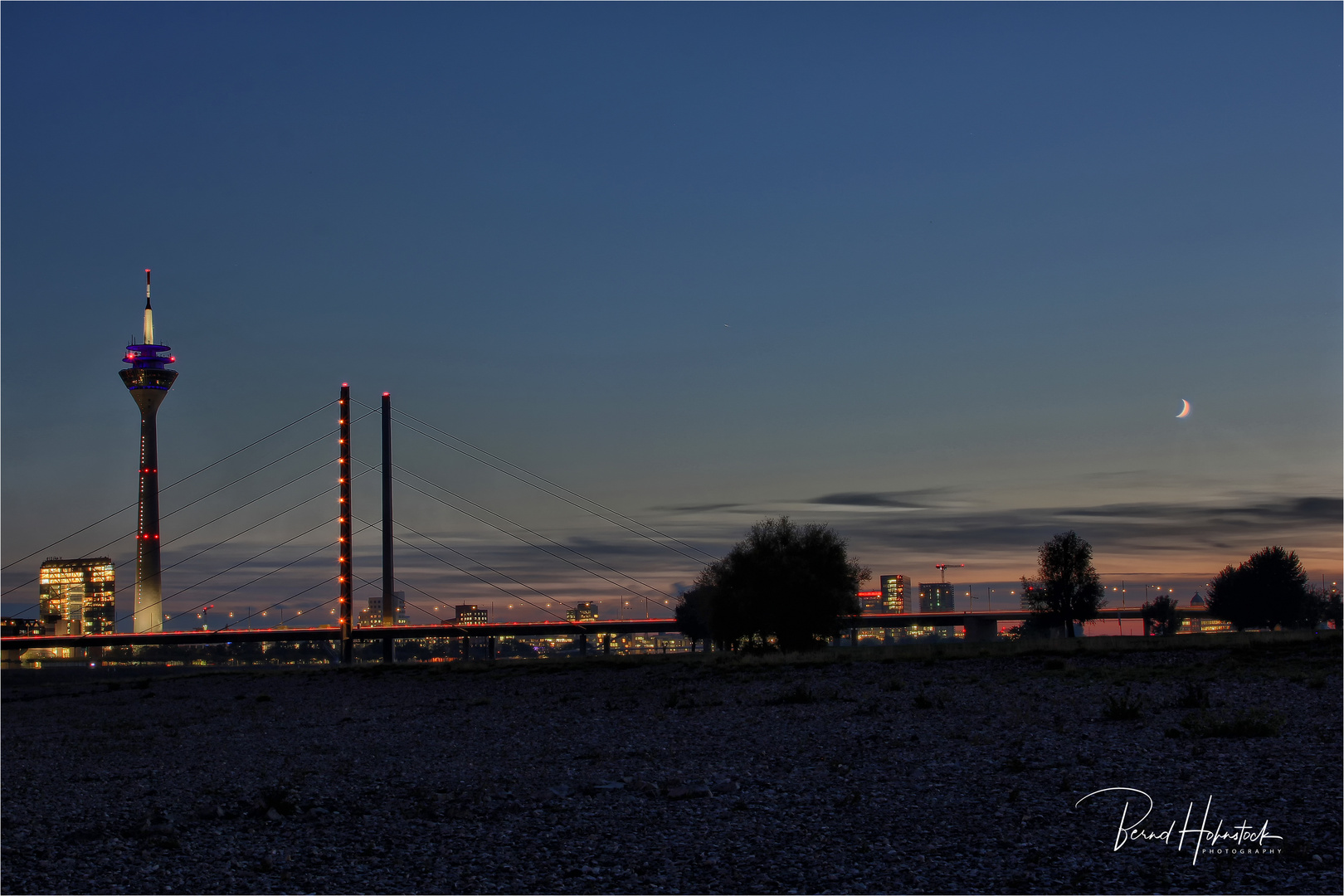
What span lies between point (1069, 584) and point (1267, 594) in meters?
26.8

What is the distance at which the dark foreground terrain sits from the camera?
11133 mm

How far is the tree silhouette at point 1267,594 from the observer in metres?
96.9

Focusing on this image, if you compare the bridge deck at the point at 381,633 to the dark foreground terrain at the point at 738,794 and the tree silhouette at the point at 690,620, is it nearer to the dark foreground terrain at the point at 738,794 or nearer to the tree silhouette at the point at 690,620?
the tree silhouette at the point at 690,620

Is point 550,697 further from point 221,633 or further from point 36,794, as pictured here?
point 221,633

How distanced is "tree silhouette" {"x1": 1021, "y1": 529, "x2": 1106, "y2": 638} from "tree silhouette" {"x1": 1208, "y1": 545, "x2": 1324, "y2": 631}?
2309cm

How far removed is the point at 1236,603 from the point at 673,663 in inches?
2733

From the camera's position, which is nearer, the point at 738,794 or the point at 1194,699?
the point at 738,794

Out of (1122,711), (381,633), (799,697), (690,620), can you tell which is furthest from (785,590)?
(381,633)

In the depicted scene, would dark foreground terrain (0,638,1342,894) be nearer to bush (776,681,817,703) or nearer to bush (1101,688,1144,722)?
bush (1101,688,1144,722)

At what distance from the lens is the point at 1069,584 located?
274 feet

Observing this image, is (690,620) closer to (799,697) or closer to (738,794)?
(799,697)

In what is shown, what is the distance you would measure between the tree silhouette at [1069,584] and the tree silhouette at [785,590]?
3154cm

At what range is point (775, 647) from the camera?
5666 centimetres

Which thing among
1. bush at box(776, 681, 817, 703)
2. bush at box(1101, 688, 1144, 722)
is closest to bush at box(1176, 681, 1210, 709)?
bush at box(1101, 688, 1144, 722)
